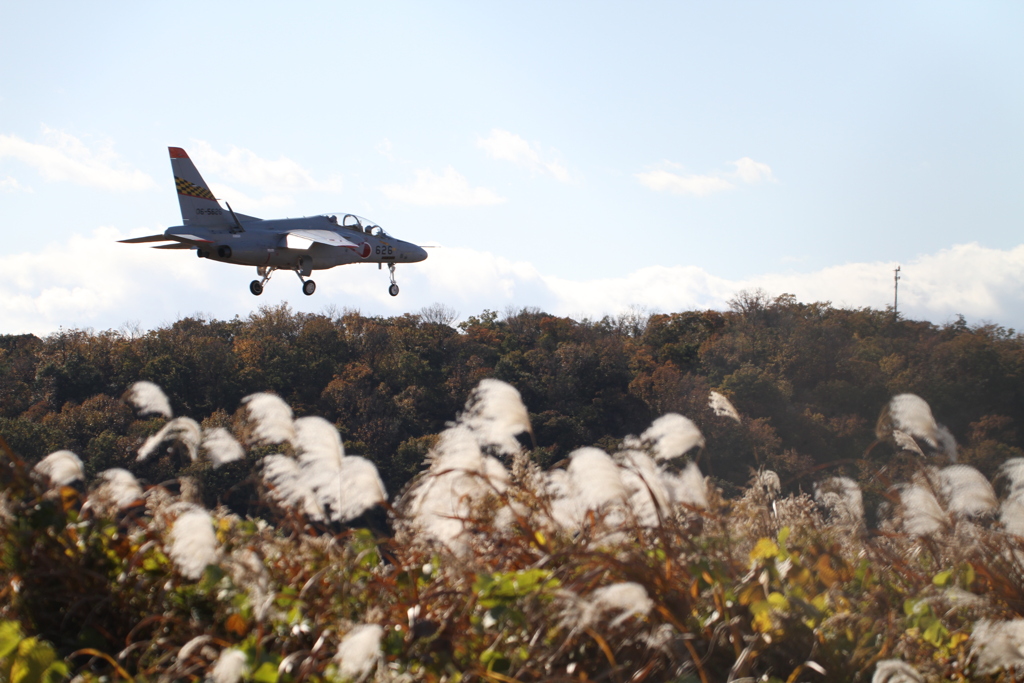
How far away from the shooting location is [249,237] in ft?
71.2

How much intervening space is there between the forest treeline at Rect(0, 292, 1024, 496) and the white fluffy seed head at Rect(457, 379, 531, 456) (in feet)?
124

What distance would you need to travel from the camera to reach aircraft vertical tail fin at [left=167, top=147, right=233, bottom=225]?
2178 centimetres

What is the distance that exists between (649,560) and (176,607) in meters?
1.44

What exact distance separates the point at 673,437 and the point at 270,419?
1.48m

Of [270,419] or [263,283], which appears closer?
[270,419]

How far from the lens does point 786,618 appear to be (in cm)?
240

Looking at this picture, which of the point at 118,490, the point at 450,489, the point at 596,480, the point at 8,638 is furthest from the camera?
the point at 450,489

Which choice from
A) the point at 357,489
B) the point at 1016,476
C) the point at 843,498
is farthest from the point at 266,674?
the point at 1016,476

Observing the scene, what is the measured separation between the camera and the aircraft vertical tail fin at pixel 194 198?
21781mm

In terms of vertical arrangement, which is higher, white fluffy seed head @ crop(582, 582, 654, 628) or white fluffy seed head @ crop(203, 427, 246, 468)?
white fluffy seed head @ crop(203, 427, 246, 468)

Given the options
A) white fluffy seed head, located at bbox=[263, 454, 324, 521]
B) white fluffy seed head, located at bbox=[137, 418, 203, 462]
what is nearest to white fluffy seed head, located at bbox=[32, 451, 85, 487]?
white fluffy seed head, located at bbox=[137, 418, 203, 462]

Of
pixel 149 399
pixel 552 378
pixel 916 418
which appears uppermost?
pixel 916 418

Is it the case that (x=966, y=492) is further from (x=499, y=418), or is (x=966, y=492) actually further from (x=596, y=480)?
(x=499, y=418)

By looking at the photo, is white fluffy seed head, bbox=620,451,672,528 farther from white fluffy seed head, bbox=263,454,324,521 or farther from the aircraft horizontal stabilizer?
the aircraft horizontal stabilizer
